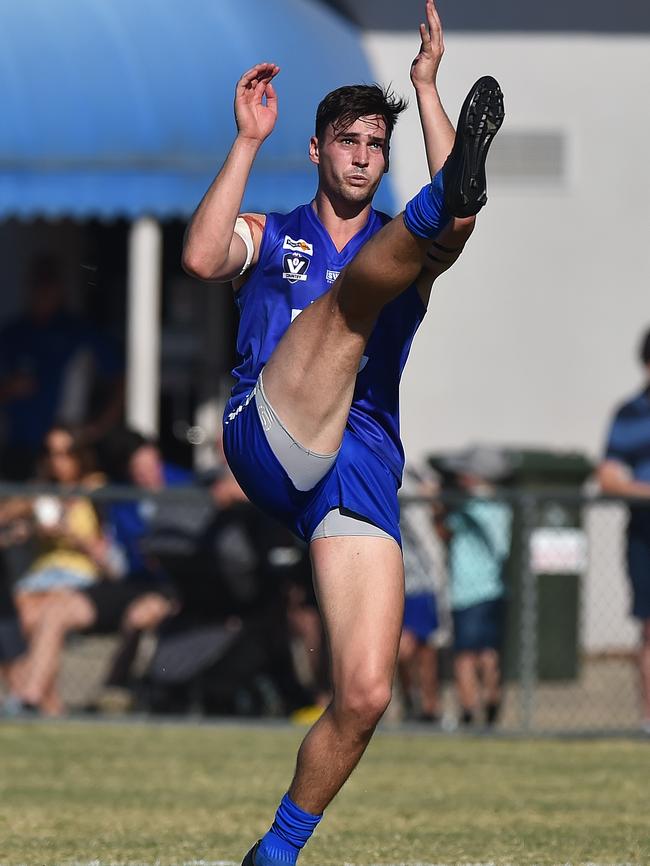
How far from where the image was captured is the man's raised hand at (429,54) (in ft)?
17.9

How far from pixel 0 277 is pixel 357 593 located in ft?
36.4

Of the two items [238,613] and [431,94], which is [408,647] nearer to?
[238,613]

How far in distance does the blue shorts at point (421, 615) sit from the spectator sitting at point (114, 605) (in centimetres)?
133

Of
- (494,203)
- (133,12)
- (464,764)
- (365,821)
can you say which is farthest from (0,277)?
(365,821)

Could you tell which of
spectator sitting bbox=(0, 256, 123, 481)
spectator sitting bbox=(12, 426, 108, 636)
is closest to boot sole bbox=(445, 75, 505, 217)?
spectator sitting bbox=(12, 426, 108, 636)

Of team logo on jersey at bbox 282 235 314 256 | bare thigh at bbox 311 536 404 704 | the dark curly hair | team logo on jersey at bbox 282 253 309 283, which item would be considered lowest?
bare thigh at bbox 311 536 404 704

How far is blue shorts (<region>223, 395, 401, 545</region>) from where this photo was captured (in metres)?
5.28

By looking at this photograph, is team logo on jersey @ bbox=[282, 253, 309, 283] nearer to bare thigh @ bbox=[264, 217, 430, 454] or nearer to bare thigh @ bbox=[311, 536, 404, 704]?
bare thigh @ bbox=[264, 217, 430, 454]

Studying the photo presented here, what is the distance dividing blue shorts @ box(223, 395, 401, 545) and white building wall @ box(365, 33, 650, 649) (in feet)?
29.8

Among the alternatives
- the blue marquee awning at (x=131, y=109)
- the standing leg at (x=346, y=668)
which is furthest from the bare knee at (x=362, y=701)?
the blue marquee awning at (x=131, y=109)

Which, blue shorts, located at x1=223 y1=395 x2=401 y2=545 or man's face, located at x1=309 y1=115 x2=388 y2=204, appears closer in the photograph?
blue shorts, located at x1=223 y1=395 x2=401 y2=545

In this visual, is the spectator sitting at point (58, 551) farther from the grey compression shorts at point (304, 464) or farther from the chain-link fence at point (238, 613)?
the grey compression shorts at point (304, 464)

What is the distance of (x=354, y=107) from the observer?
540 cm

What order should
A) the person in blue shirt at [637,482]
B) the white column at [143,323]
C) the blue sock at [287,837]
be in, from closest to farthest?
the blue sock at [287,837] < the person in blue shirt at [637,482] < the white column at [143,323]
